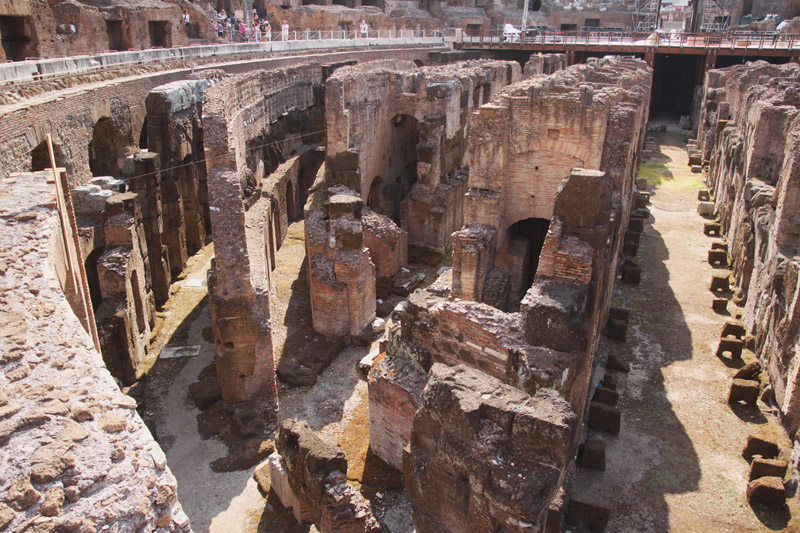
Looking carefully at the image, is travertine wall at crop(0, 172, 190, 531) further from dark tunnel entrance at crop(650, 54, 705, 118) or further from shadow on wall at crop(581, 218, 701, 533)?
dark tunnel entrance at crop(650, 54, 705, 118)

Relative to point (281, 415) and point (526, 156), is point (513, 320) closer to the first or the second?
point (281, 415)

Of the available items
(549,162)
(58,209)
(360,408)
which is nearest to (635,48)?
(549,162)

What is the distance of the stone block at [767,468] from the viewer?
7.66 m

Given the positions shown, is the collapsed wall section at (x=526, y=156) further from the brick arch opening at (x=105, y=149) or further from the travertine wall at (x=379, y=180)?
the brick arch opening at (x=105, y=149)

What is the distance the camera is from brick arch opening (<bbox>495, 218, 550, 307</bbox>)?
11.0 metres

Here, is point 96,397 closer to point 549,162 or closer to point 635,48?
point 549,162

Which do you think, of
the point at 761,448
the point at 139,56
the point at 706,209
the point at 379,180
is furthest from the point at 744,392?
the point at 139,56

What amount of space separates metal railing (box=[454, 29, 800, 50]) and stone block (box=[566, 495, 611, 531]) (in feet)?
107

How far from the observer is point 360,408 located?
919 centimetres

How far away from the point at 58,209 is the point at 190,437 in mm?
3924

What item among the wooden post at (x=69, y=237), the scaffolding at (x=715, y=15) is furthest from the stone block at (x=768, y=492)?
the scaffolding at (x=715, y=15)

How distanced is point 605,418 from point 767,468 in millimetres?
2029

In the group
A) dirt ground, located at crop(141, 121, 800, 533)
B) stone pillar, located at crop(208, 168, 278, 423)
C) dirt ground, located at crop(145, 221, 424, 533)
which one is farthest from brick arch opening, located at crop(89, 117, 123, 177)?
stone pillar, located at crop(208, 168, 278, 423)

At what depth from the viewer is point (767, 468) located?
769 cm
